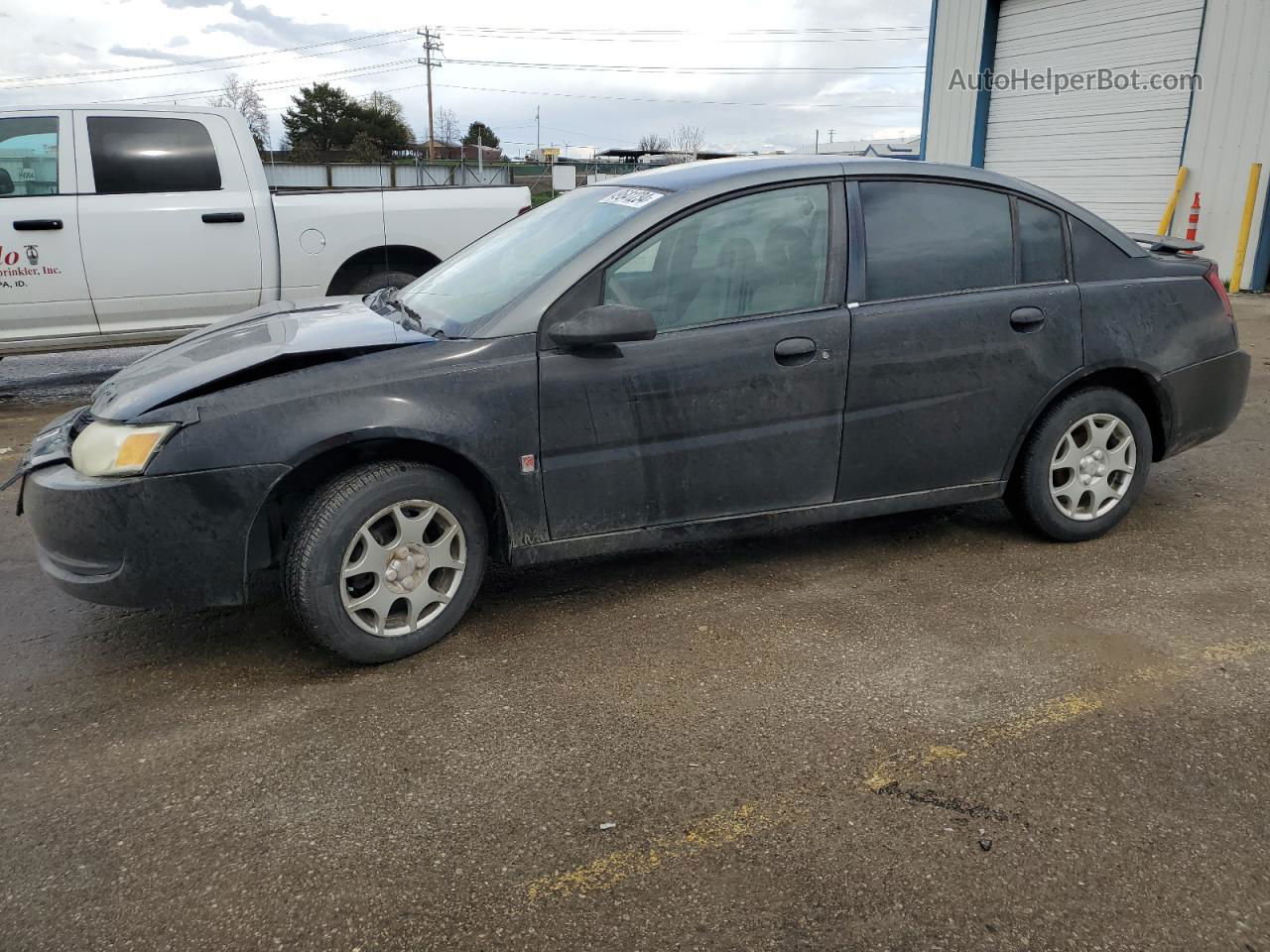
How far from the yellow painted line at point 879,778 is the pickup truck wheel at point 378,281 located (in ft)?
19.5

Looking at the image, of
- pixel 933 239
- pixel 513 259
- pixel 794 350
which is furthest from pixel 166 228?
pixel 933 239

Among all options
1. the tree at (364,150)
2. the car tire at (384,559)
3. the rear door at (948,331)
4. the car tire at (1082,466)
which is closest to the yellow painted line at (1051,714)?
the car tire at (1082,466)

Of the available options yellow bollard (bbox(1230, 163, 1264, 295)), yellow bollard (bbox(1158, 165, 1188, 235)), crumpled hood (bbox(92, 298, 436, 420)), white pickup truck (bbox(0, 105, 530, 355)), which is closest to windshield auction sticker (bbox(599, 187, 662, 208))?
crumpled hood (bbox(92, 298, 436, 420))

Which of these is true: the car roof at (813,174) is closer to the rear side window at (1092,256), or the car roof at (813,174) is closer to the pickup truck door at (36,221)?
the rear side window at (1092,256)

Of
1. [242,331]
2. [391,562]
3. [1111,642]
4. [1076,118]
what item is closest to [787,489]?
[1111,642]

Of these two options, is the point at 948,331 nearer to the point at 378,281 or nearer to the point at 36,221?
the point at 378,281

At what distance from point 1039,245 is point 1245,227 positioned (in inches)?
407

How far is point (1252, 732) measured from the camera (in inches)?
115

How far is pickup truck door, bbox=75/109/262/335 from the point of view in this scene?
702 centimetres

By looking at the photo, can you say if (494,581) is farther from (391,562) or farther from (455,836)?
(455,836)

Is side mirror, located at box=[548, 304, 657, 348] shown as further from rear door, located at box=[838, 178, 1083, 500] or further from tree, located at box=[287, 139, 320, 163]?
tree, located at box=[287, 139, 320, 163]

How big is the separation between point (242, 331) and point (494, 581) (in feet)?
4.57

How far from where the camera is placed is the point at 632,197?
12.9 ft

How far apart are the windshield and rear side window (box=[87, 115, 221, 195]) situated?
3.71 m
